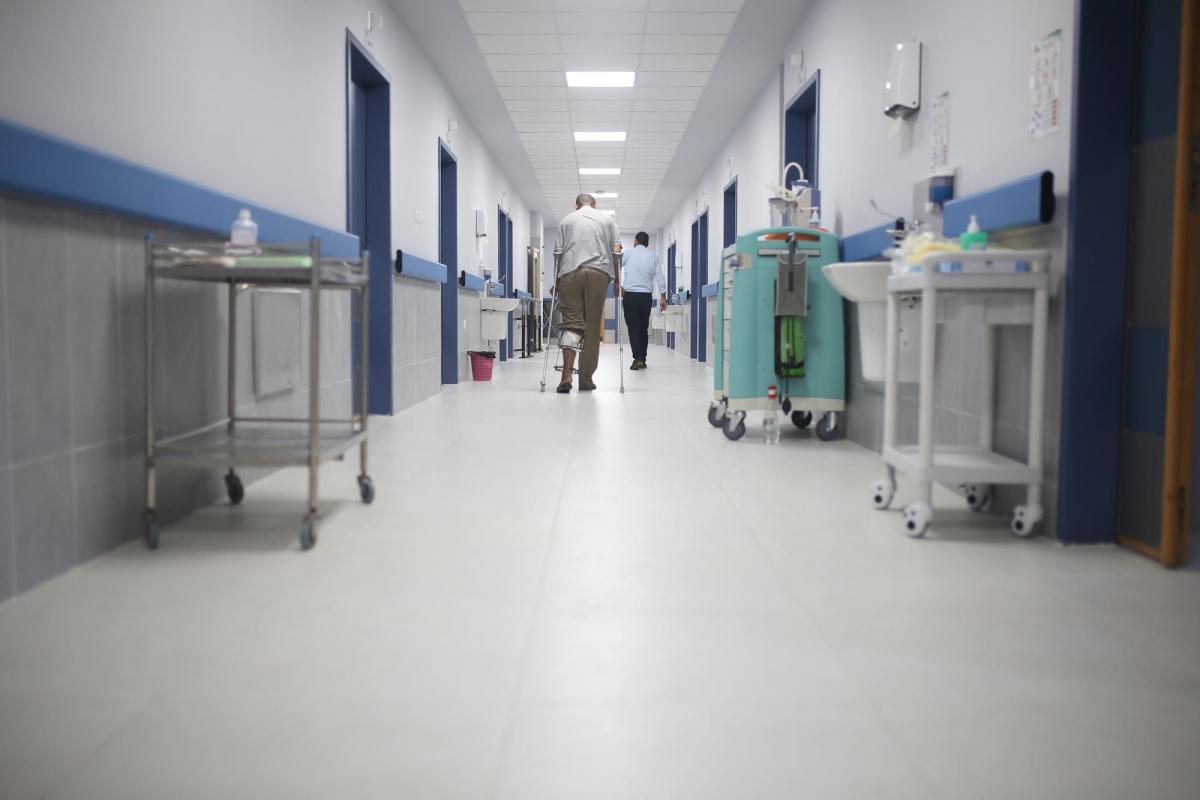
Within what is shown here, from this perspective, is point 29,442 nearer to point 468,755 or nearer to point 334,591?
point 334,591

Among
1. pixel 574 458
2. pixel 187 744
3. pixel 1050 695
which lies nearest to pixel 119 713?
pixel 187 744

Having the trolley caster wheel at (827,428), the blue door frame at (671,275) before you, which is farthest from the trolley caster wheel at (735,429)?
the blue door frame at (671,275)

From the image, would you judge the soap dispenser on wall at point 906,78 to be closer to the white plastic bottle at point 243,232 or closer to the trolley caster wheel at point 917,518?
the trolley caster wheel at point 917,518

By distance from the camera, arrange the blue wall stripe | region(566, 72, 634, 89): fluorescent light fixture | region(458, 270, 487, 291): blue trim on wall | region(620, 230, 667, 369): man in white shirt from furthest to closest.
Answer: region(620, 230, 667, 369): man in white shirt, region(458, 270, 487, 291): blue trim on wall, region(566, 72, 634, 89): fluorescent light fixture, the blue wall stripe

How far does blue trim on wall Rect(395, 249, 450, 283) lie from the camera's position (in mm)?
6227

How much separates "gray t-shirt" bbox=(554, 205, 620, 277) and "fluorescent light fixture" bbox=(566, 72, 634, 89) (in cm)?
144

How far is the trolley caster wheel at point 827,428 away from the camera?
5176 mm

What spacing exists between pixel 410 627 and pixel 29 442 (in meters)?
1.02

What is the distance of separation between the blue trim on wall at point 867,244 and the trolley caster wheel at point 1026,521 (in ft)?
5.18

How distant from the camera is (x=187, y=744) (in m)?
1.47

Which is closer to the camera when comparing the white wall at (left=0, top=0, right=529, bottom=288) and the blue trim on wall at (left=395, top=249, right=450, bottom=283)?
the white wall at (left=0, top=0, right=529, bottom=288)

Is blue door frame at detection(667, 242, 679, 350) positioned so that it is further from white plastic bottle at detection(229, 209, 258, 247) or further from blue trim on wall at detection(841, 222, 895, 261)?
white plastic bottle at detection(229, 209, 258, 247)

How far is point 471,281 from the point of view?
385 inches

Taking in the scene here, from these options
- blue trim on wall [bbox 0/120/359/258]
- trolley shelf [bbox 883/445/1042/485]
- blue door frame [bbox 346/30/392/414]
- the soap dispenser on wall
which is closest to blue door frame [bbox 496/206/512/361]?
blue door frame [bbox 346/30/392/414]
